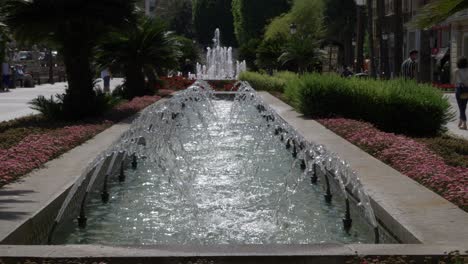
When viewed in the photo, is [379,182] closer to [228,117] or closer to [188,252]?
[188,252]

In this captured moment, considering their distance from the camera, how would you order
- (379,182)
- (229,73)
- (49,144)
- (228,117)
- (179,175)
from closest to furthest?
1. (379,182)
2. (179,175)
3. (49,144)
4. (228,117)
5. (229,73)

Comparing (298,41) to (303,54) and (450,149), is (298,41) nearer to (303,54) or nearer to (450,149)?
(303,54)

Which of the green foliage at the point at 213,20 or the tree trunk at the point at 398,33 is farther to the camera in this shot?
the green foliage at the point at 213,20

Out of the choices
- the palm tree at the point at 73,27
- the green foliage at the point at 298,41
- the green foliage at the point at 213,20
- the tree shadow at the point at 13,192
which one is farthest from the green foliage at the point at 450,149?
the green foliage at the point at 213,20

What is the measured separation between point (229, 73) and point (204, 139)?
37.9 m

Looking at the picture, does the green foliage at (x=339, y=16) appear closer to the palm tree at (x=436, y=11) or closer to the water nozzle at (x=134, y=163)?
the water nozzle at (x=134, y=163)

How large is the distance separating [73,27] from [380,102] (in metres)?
7.02

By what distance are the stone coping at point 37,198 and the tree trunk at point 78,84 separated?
655 centimetres

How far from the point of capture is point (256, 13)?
72938 millimetres

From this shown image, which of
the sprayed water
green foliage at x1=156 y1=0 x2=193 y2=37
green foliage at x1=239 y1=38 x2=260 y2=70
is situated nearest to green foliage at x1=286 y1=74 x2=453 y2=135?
the sprayed water

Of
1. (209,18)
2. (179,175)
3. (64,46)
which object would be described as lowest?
(179,175)

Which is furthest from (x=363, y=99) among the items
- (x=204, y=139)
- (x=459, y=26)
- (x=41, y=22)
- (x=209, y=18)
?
(x=209, y=18)

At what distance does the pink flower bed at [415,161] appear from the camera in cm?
761

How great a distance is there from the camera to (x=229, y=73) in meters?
52.6
